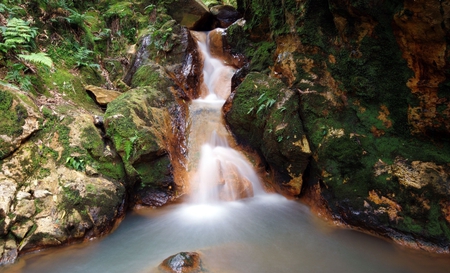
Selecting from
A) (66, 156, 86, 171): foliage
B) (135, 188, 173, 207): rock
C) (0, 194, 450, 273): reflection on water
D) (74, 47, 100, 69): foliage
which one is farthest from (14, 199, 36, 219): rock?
(74, 47, 100, 69): foliage

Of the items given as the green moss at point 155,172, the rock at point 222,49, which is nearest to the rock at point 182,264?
the green moss at point 155,172

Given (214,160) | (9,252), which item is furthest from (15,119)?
(214,160)

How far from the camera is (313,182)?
5949mm

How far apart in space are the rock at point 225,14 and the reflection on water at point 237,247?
10.6 metres

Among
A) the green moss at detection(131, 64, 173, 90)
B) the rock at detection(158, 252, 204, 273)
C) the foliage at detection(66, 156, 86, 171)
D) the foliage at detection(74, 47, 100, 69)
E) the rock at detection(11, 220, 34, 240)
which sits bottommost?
the rock at detection(158, 252, 204, 273)

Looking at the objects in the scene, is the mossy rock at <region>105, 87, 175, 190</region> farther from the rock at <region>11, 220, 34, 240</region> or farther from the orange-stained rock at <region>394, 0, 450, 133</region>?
the orange-stained rock at <region>394, 0, 450, 133</region>

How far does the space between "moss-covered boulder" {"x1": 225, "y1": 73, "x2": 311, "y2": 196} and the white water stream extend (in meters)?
0.77

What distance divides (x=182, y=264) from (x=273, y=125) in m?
3.82

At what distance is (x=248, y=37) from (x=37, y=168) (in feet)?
25.4

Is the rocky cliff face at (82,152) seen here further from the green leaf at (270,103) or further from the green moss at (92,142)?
the green leaf at (270,103)

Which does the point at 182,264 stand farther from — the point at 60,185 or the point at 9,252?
the point at 60,185

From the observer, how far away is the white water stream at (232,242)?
12.8ft

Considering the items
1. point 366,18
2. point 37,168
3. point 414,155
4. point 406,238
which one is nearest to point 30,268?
point 37,168

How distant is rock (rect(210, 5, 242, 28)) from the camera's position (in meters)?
13.2
